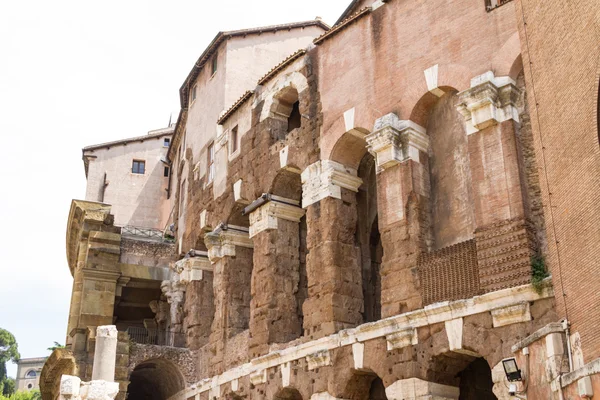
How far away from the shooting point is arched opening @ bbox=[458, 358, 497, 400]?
15156 mm

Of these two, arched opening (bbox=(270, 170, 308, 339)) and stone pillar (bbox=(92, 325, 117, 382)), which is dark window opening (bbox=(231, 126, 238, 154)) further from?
stone pillar (bbox=(92, 325, 117, 382))

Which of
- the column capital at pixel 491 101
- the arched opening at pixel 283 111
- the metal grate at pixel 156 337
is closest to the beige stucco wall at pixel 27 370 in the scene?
the metal grate at pixel 156 337

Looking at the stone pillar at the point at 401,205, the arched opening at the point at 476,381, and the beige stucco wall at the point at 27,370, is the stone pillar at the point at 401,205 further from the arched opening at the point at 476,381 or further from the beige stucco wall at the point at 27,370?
the beige stucco wall at the point at 27,370

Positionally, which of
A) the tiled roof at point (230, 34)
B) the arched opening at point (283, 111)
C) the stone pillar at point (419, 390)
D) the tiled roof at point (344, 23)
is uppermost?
the tiled roof at point (230, 34)

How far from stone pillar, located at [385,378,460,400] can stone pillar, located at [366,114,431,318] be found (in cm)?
136

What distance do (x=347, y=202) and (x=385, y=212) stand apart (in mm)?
2044

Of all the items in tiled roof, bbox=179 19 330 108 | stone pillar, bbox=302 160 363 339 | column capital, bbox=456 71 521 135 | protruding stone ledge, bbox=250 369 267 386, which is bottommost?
protruding stone ledge, bbox=250 369 267 386

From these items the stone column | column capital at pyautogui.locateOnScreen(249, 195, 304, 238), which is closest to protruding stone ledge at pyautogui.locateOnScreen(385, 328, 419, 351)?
the stone column

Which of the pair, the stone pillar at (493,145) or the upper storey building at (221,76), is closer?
→ the stone pillar at (493,145)

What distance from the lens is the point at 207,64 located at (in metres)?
26.8

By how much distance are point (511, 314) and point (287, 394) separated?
6809 mm

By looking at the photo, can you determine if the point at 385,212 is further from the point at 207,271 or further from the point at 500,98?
the point at 207,271

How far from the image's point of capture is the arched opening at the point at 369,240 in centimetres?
1809

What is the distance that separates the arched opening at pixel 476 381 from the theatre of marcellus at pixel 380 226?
1.2 inches
